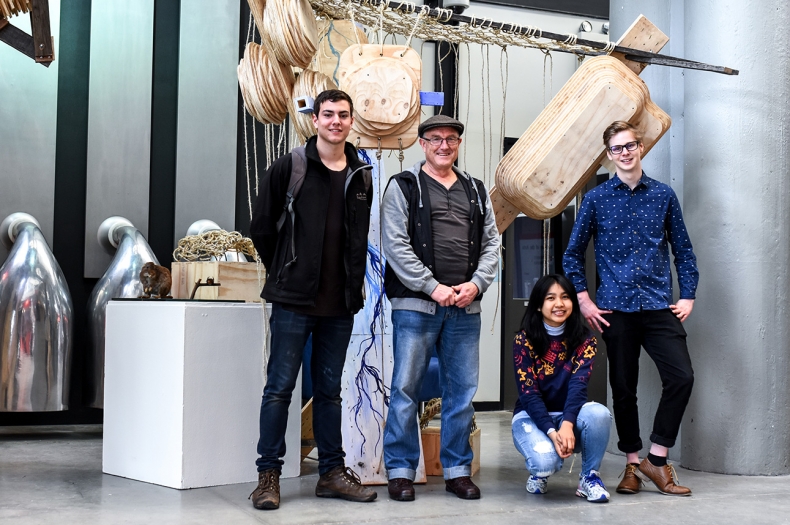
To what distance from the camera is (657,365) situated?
390 cm

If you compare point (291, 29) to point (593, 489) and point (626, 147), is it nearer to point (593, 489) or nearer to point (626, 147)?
point (626, 147)

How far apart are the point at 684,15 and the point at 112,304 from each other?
3.15 meters

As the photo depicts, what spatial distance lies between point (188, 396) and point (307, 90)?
139 cm

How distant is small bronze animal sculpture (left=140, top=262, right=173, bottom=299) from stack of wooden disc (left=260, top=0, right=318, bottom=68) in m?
1.13

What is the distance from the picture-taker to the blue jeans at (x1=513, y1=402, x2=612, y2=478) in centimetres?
367

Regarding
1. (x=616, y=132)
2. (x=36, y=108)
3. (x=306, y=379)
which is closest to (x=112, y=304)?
(x=306, y=379)

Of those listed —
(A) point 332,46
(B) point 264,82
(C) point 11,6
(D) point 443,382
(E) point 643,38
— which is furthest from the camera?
(E) point 643,38

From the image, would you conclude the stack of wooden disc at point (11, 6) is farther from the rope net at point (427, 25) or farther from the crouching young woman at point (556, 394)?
the crouching young woman at point (556, 394)

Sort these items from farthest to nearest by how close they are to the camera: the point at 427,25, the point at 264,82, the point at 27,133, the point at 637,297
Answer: the point at 27,133 < the point at 427,25 < the point at 264,82 < the point at 637,297

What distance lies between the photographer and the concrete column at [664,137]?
4738mm

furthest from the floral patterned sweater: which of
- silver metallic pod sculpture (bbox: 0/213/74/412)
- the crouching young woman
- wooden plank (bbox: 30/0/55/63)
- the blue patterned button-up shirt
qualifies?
silver metallic pod sculpture (bbox: 0/213/74/412)

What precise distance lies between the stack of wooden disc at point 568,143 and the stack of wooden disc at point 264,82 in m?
1.06

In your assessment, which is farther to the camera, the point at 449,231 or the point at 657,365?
the point at 657,365

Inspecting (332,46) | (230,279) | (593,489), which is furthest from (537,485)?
(332,46)
